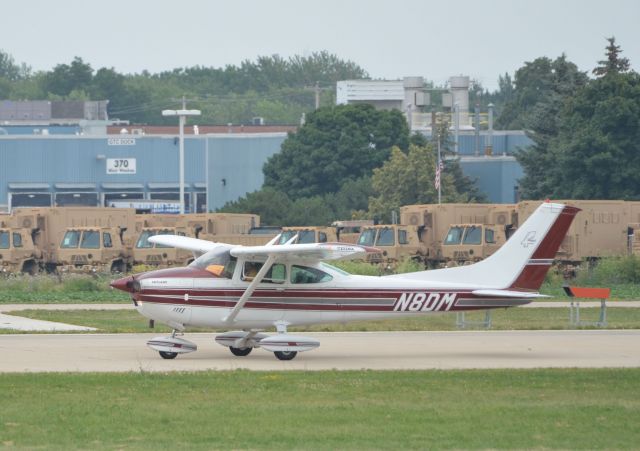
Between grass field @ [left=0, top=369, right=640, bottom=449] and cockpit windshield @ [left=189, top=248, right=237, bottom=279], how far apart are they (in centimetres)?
276

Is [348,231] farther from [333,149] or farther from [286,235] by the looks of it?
[333,149]

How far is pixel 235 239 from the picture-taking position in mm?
52312

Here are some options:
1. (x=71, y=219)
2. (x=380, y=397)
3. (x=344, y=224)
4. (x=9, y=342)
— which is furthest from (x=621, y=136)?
(x=380, y=397)

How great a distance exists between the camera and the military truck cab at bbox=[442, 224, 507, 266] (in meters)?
50.5

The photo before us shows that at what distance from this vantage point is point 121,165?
92375 mm

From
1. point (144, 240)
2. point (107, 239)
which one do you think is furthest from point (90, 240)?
point (144, 240)

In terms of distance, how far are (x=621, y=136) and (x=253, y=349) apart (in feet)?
164

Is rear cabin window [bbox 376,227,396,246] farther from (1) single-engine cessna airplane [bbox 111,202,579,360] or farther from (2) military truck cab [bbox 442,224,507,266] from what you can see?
(1) single-engine cessna airplane [bbox 111,202,579,360]

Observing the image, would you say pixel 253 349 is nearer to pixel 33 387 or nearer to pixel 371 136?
pixel 33 387

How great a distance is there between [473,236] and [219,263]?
2955 centimetres

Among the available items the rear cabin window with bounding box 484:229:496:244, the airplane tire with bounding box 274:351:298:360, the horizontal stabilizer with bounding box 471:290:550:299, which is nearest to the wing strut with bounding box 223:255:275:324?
the airplane tire with bounding box 274:351:298:360

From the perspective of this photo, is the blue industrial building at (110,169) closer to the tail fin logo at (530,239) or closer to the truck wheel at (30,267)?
the truck wheel at (30,267)

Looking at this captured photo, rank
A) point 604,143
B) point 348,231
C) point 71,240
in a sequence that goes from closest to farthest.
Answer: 1. point 71,240
2. point 348,231
3. point 604,143

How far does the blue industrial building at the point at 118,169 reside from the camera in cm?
9156
